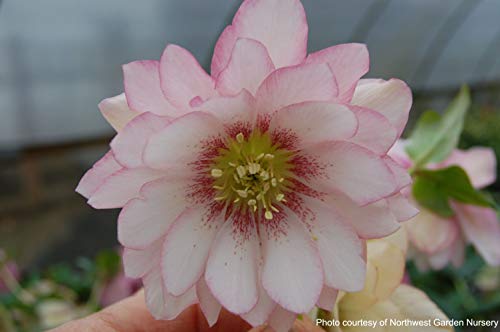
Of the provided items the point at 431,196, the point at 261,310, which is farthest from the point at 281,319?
the point at 431,196

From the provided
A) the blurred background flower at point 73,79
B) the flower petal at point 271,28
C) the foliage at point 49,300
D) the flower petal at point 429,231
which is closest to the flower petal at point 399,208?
the flower petal at point 271,28

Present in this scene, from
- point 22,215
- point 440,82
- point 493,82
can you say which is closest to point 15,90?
point 22,215

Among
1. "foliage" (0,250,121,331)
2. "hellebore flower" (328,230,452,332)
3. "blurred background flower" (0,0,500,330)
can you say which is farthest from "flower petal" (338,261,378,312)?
"blurred background flower" (0,0,500,330)

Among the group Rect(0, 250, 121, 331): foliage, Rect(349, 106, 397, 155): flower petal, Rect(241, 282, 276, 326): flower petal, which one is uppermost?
Rect(349, 106, 397, 155): flower petal

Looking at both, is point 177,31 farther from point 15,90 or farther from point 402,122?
point 402,122

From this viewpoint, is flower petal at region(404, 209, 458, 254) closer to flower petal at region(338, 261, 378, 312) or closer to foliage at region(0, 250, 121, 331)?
flower petal at region(338, 261, 378, 312)

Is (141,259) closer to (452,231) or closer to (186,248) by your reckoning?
(186,248)

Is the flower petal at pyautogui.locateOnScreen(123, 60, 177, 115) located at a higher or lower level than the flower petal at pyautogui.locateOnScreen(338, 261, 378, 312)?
higher

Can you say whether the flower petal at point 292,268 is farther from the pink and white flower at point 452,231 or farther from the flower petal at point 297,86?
the pink and white flower at point 452,231
